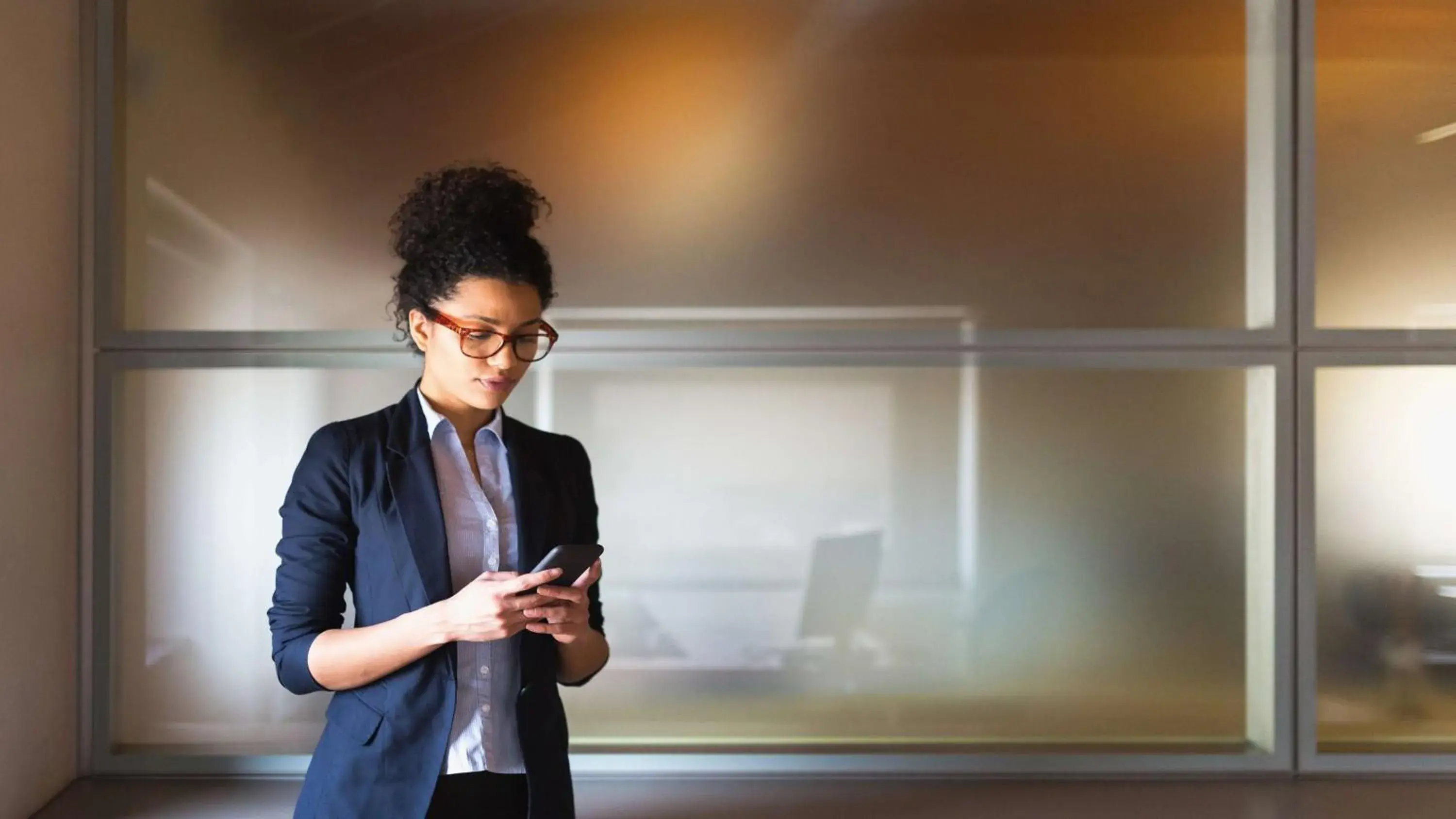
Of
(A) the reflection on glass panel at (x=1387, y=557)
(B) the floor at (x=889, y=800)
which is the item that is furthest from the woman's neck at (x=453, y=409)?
(A) the reflection on glass panel at (x=1387, y=557)

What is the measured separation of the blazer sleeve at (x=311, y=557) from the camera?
1495 mm

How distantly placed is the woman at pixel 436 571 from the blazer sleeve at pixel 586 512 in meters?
0.10

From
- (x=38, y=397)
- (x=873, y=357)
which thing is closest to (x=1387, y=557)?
(x=873, y=357)

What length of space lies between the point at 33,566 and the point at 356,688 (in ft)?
3.95

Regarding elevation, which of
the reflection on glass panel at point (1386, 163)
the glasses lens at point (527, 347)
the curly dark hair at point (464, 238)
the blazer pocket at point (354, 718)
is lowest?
the blazer pocket at point (354, 718)

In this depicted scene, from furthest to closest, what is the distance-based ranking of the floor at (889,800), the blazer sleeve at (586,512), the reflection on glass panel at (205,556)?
the reflection on glass panel at (205,556) → the floor at (889,800) → the blazer sleeve at (586,512)

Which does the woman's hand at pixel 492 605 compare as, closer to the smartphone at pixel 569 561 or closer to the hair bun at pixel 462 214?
the smartphone at pixel 569 561

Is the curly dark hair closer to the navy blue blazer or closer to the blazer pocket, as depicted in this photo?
the navy blue blazer

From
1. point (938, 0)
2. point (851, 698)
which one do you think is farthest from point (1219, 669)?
point (938, 0)

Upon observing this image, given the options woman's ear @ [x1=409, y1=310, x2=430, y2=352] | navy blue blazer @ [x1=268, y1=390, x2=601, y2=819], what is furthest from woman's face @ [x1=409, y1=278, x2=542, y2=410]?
navy blue blazer @ [x1=268, y1=390, x2=601, y2=819]

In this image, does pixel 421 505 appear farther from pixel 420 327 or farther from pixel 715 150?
pixel 715 150

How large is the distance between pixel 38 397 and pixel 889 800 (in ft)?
6.51

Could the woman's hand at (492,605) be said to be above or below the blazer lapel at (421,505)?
below

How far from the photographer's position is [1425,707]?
260cm
